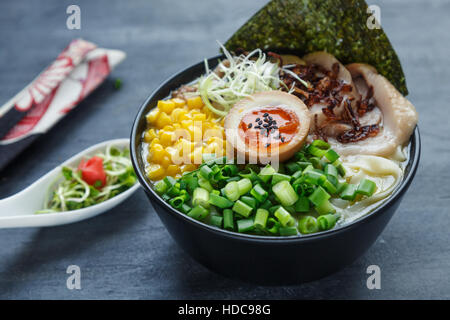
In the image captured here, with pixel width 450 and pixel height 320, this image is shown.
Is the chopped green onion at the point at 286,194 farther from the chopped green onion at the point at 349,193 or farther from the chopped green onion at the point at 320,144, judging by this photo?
the chopped green onion at the point at 320,144

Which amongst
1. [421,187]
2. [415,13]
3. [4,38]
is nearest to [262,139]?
[421,187]

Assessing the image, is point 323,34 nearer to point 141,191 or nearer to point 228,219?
point 228,219

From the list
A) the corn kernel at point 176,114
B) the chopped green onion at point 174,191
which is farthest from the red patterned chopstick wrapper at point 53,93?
the chopped green onion at point 174,191

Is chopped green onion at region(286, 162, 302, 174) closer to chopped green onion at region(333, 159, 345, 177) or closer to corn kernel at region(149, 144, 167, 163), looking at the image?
chopped green onion at region(333, 159, 345, 177)

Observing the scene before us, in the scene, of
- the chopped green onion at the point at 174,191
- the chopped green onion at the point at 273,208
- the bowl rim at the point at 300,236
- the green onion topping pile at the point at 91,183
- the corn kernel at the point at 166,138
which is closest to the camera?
the bowl rim at the point at 300,236

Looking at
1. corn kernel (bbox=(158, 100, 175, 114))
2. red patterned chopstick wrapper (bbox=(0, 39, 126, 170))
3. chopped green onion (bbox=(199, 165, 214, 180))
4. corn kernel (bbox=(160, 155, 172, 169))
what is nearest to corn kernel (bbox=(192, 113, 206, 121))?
corn kernel (bbox=(158, 100, 175, 114))

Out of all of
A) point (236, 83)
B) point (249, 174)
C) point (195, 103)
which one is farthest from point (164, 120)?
point (249, 174)
